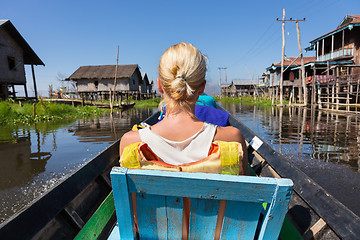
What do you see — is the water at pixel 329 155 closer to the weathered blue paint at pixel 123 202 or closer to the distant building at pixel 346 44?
the weathered blue paint at pixel 123 202

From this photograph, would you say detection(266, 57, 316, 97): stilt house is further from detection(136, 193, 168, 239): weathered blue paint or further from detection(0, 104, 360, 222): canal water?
detection(136, 193, 168, 239): weathered blue paint

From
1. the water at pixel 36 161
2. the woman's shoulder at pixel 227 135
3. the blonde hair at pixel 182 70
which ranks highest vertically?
the blonde hair at pixel 182 70

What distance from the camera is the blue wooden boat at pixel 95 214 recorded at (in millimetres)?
1490

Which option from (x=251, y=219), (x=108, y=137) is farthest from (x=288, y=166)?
(x=108, y=137)

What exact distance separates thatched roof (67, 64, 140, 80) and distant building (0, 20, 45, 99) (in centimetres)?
1230

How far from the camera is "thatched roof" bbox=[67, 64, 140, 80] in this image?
109 ft

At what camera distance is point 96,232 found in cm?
163

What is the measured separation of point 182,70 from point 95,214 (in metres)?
1.25

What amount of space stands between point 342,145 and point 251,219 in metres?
7.64

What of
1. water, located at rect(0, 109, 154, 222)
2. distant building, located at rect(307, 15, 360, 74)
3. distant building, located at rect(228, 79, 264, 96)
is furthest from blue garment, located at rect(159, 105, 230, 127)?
distant building, located at rect(228, 79, 264, 96)

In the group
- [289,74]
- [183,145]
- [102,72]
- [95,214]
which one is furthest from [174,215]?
[289,74]

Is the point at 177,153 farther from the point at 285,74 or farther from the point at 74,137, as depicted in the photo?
the point at 285,74

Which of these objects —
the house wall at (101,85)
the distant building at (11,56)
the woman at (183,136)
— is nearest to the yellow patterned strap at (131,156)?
the woman at (183,136)

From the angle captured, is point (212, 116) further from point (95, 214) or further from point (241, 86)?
point (241, 86)
